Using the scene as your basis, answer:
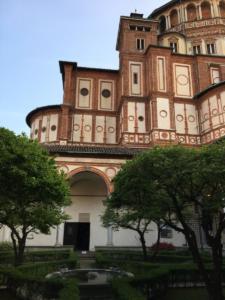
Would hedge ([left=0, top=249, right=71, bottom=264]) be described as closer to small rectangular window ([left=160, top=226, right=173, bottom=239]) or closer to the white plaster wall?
small rectangular window ([left=160, top=226, right=173, bottom=239])

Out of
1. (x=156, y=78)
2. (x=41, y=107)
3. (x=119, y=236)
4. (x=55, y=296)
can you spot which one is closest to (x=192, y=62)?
(x=156, y=78)

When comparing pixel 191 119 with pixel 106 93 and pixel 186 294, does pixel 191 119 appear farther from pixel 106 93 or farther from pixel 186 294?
pixel 186 294

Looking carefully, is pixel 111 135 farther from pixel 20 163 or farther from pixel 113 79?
→ pixel 20 163

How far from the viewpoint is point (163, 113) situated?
30.1 metres

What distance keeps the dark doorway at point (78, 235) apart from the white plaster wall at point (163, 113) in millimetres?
12369

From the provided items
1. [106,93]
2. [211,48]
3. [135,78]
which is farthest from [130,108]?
[211,48]

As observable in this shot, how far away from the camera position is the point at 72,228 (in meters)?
25.1

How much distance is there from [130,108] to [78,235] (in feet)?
45.9

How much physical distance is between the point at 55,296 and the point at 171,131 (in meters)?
23.0

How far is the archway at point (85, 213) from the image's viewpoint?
979 inches

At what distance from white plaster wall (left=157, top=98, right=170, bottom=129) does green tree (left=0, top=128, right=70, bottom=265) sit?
60.1ft

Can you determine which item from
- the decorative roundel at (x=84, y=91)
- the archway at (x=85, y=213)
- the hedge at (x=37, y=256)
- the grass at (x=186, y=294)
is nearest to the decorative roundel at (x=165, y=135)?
the archway at (x=85, y=213)

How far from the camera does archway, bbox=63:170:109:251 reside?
24875 millimetres

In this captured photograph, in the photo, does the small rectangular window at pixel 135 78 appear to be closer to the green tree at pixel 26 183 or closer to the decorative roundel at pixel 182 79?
the decorative roundel at pixel 182 79
